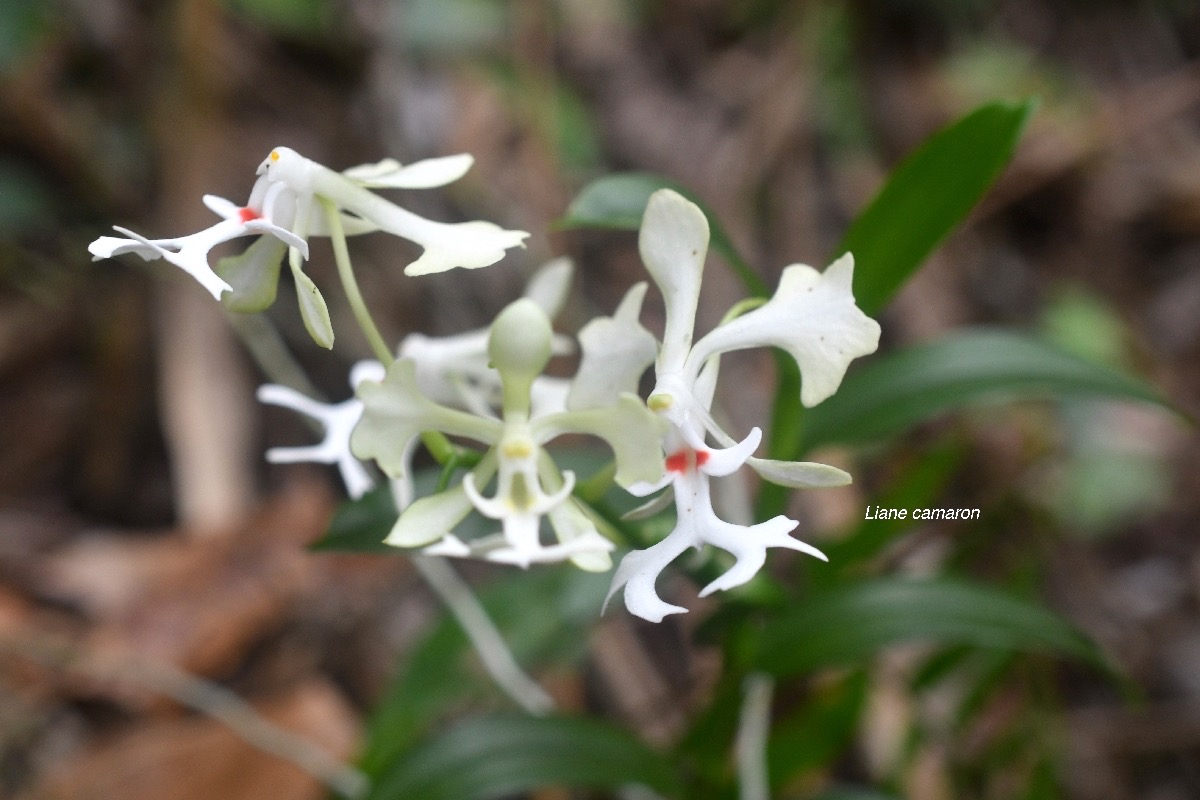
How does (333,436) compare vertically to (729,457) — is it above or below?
above

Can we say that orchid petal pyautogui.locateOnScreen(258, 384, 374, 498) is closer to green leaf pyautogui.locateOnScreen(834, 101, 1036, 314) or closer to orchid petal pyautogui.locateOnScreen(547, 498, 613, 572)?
orchid petal pyautogui.locateOnScreen(547, 498, 613, 572)

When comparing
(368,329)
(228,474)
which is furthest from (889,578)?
(228,474)

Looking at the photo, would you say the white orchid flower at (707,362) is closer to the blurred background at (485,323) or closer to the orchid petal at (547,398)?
the orchid petal at (547,398)

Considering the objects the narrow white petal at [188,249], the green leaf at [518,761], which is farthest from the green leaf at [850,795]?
the narrow white petal at [188,249]

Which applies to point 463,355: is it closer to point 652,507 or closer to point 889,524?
point 652,507

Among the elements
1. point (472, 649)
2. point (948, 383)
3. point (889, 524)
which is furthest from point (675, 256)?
point (472, 649)

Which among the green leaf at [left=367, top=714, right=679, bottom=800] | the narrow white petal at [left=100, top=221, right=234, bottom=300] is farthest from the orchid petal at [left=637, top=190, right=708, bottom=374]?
the green leaf at [left=367, top=714, right=679, bottom=800]

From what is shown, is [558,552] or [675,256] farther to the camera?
[675,256]
